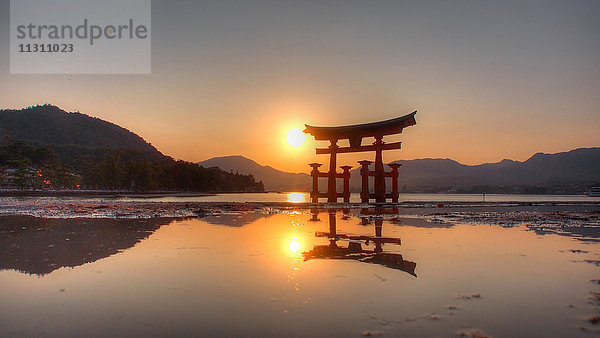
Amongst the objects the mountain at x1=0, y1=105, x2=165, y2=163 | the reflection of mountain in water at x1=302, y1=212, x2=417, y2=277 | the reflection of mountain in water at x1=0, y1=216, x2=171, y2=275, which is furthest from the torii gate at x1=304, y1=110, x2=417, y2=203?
the mountain at x1=0, y1=105, x2=165, y2=163

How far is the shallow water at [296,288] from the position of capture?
11.4 feet

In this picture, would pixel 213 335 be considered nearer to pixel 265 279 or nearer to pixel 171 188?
pixel 265 279

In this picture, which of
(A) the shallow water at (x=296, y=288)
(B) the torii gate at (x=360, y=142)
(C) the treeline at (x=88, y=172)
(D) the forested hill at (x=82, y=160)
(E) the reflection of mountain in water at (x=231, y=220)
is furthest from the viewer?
(D) the forested hill at (x=82, y=160)

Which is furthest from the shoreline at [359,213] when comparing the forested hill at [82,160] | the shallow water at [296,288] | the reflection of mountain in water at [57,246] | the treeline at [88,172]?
the forested hill at [82,160]

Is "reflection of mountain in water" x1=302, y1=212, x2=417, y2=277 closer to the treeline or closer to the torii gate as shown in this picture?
the torii gate

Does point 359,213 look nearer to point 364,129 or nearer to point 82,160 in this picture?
point 364,129

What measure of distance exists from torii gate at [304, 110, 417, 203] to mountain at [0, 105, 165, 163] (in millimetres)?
113580

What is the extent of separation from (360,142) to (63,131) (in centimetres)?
15744

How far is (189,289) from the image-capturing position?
4793 mm

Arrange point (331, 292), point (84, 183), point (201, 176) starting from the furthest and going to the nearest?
point (201, 176) < point (84, 183) < point (331, 292)

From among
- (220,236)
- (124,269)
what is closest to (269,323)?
(124,269)

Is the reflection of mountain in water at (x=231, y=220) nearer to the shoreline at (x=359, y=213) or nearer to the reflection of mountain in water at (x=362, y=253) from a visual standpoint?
the shoreline at (x=359, y=213)

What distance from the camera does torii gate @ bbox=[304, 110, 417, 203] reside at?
102 ft

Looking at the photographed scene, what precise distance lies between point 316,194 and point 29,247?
2947 cm
